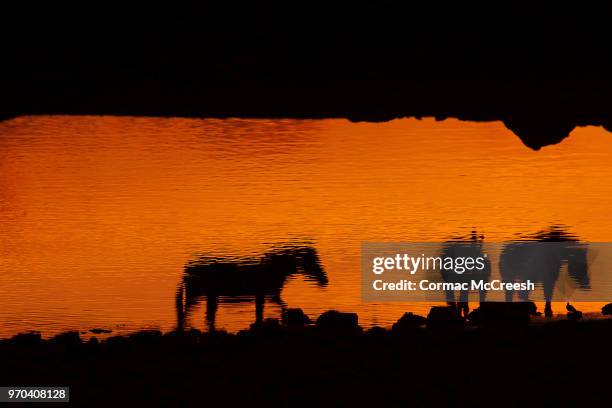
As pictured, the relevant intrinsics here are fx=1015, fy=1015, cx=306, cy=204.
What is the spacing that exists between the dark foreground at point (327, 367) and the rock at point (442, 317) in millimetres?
95

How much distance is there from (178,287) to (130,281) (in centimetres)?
31

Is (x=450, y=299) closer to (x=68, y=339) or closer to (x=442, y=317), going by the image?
(x=442, y=317)

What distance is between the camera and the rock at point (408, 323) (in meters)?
4.76

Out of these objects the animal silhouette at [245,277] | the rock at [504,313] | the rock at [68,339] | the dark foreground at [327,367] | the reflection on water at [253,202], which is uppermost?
the reflection on water at [253,202]

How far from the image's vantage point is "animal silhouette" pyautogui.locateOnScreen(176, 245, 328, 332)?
18.7 ft

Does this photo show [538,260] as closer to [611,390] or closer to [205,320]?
[205,320]

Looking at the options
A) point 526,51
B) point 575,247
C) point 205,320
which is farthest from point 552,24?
point 205,320

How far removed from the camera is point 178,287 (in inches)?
218

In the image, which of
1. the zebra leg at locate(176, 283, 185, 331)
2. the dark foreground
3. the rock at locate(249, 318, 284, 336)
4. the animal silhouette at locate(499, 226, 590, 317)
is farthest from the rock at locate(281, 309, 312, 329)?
the animal silhouette at locate(499, 226, 590, 317)

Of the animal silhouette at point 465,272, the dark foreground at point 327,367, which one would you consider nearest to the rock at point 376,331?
the dark foreground at point 327,367

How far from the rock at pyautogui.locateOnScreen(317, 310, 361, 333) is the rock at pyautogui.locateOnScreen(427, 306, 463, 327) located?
380 millimetres

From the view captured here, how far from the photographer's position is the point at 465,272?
19.8 feet

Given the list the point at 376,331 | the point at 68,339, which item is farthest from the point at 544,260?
the point at 68,339

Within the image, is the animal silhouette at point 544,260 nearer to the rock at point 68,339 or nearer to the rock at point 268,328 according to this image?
the rock at point 268,328
